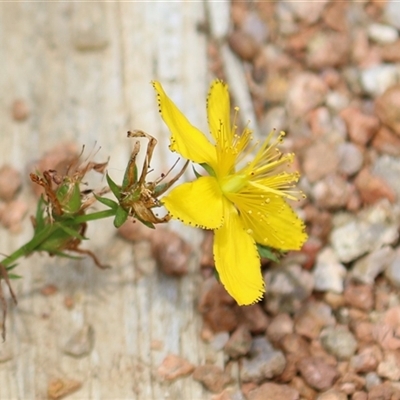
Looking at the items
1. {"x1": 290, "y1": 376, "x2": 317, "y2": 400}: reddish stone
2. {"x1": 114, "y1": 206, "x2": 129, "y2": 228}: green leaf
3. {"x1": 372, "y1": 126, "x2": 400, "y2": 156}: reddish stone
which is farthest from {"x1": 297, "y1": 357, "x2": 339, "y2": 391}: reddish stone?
{"x1": 372, "y1": 126, "x2": 400, "y2": 156}: reddish stone

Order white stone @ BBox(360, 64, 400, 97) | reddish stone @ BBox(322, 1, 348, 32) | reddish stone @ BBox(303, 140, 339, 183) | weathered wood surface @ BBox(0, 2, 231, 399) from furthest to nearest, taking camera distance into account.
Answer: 1. reddish stone @ BBox(322, 1, 348, 32)
2. white stone @ BBox(360, 64, 400, 97)
3. reddish stone @ BBox(303, 140, 339, 183)
4. weathered wood surface @ BBox(0, 2, 231, 399)

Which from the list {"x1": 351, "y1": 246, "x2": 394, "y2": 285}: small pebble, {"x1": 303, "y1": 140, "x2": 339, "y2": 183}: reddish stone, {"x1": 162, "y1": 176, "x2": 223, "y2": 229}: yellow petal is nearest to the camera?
{"x1": 162, "y1": 176, "x2": 223, "y2": 229}: yellow petal

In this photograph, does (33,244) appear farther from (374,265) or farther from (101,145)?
(374,265)

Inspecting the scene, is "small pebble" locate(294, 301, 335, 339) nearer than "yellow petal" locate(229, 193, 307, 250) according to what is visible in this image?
No

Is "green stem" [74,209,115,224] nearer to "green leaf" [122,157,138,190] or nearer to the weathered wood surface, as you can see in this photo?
"green leaf" [122,157,138,190]

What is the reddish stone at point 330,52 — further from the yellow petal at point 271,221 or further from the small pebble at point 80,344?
the small pebble at point 80,344

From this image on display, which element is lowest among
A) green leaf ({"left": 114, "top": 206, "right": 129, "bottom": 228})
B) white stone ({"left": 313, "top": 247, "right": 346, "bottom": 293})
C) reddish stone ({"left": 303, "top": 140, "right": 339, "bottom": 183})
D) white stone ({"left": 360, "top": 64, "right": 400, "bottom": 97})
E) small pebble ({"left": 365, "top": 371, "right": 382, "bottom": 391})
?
small pebble ({"left": 365, "top": 371, "right": 382, "bottom": 391})

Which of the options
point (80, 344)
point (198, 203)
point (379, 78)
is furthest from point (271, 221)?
point (379, 78)
